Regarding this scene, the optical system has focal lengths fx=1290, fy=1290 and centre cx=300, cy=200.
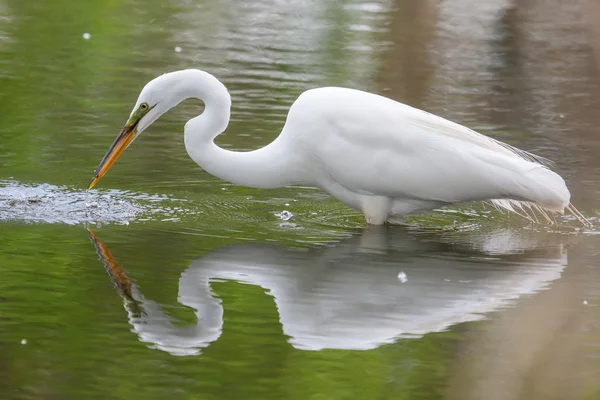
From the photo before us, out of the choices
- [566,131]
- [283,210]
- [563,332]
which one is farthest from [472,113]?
[563,332]

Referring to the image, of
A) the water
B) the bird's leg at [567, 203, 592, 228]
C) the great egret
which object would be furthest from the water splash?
the bird's leg at [567, 203, 592, 228]

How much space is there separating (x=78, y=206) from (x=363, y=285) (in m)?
2.16

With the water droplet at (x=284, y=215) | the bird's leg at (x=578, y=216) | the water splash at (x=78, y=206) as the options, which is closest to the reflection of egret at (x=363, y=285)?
the bird's leg at (x=578, y=216)

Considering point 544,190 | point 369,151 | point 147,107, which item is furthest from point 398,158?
point 147,107

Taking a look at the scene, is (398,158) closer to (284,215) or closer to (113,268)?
(284,215)

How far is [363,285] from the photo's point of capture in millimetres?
6398

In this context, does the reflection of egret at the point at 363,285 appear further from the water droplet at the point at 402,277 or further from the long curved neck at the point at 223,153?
the long curved neck at the point at 223,153

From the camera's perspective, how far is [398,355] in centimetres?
535

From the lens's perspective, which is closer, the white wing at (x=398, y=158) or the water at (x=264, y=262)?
the water at (x=264, y=262)

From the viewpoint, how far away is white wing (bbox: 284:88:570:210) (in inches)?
285

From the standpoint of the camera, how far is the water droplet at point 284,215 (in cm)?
769

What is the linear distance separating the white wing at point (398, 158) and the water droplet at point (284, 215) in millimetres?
517

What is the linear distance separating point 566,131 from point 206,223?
13.4 ft

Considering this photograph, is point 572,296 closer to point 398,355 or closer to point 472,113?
point 398,355
